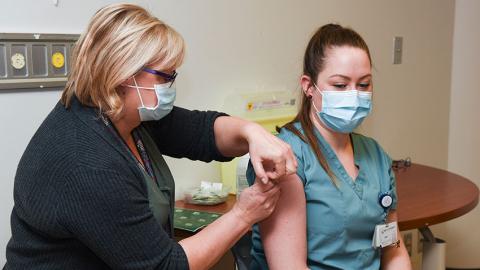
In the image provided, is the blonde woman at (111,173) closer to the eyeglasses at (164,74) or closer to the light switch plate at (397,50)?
the eyeglasses at (164,74)

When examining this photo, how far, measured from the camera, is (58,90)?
176 cm

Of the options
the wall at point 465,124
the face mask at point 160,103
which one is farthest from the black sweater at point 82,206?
the wall at point 465,124

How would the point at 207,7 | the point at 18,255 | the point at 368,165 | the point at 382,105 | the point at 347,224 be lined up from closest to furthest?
the point at 18,255 < the point at 347,224 < the point at 368,165 < the point at 207,7 < the point at 382,105

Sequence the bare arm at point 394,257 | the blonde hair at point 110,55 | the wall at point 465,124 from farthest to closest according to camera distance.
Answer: the wall at point 465,124 < the bare arm at point 394,257 < the blonde hair at point 110,55

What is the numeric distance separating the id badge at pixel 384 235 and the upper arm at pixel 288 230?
0.22 m

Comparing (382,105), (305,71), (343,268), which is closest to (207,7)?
(305,71)

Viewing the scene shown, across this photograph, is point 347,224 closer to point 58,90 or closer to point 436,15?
point 58,90

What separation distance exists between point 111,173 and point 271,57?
4.58 feet

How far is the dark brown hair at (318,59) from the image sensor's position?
154cm

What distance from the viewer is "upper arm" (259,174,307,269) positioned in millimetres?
1419

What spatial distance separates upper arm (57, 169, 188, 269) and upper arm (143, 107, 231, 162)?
1.36 ft

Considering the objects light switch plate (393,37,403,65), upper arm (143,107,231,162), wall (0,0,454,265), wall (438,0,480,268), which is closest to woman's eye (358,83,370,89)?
upper arm (143,107,231,162)

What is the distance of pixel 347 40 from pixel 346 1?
132 cm

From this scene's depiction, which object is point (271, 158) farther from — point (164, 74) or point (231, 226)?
point (164, 74)
